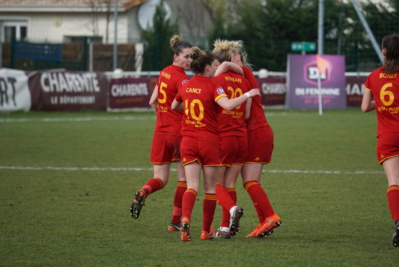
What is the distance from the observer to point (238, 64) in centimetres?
784

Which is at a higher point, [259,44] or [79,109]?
[259,44]

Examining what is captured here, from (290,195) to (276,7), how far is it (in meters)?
29.9

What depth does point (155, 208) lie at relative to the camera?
31.8ft

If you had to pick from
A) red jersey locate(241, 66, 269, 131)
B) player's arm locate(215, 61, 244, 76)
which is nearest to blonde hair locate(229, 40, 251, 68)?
red jersey locate(241, 66, 269, 131)

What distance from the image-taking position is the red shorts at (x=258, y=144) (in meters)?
7.83

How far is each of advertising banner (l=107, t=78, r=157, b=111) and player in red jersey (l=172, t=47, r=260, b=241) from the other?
20602 millimetres

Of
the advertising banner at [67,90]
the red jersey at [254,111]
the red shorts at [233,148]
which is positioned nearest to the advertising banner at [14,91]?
the advertising banner at [67,90]

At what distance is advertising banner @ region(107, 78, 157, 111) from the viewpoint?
92.0 feet

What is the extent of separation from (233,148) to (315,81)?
22.5 meters

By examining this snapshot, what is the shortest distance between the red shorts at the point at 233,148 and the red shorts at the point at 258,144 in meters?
0.15

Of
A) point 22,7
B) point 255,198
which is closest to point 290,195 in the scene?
point 255,198

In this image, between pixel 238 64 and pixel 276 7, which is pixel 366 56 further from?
pixel 238 64

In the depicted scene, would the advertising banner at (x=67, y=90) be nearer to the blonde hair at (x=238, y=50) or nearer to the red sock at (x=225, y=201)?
the blonde hair at (x=238, y=50)

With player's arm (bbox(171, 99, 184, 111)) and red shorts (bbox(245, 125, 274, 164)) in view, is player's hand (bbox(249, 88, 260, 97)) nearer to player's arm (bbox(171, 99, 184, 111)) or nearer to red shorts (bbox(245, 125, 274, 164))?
red shorts (bbox(245, 125, 274, 164))
